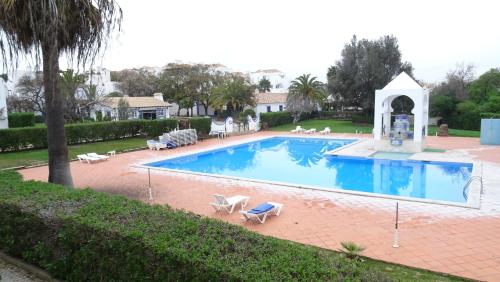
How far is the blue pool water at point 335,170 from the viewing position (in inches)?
546

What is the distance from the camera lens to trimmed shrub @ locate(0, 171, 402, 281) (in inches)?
150

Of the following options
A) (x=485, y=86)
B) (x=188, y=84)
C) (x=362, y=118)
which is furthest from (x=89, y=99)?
(x=485, y=86)

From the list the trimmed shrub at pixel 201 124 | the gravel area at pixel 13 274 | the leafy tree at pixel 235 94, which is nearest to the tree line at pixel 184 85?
the leafy tree at pixel 235 94

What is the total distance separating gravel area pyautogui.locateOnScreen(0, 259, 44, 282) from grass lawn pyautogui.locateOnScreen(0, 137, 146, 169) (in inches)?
478

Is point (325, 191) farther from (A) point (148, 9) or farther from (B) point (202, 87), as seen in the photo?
(B) point (202, 87)

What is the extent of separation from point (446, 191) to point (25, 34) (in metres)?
13.6

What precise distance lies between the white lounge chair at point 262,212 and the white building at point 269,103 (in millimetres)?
39499

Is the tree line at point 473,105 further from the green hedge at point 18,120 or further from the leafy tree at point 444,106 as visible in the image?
the green hedge at point 18,120

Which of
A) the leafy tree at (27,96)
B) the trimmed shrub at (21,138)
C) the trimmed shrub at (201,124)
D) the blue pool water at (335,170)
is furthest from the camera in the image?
the leafy tree at (27,96)

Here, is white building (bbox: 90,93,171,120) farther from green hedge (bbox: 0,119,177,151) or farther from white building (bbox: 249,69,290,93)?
white building (bbox: 249,69,290,93)

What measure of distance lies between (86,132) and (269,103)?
2955cm

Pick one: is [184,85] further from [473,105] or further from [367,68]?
[473,105]

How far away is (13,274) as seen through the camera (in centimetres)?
587

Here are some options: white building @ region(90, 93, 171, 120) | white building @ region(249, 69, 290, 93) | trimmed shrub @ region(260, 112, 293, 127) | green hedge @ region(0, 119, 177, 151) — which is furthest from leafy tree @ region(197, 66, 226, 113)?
white building @ region(249, 69, 290, 93)
